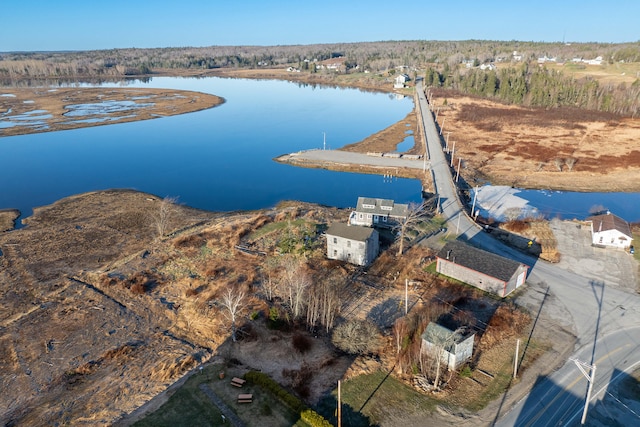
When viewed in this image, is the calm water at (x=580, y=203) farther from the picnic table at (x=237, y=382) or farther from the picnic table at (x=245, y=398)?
the picnic table at (x=245, y=398)

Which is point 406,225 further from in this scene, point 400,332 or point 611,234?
point 611,234

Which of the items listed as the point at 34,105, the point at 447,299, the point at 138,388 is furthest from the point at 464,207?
the point at 34,105

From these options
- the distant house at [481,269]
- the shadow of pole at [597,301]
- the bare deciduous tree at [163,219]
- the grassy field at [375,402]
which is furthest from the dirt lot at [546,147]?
the grassy field at [375,402]

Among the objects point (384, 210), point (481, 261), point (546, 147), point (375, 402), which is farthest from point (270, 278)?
point (546, 147)

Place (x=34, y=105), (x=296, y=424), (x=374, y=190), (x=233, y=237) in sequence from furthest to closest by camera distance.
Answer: (x=34, y=105) < (x=374, y=190) < (x=233, y=237) < (x=296, y=424)

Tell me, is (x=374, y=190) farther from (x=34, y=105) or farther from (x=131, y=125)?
(x=34, y=105)

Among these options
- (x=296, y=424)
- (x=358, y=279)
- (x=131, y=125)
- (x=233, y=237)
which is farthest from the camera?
(x=131, y=125)

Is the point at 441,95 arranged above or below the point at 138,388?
above

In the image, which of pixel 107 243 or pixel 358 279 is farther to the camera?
pixel 107 243
